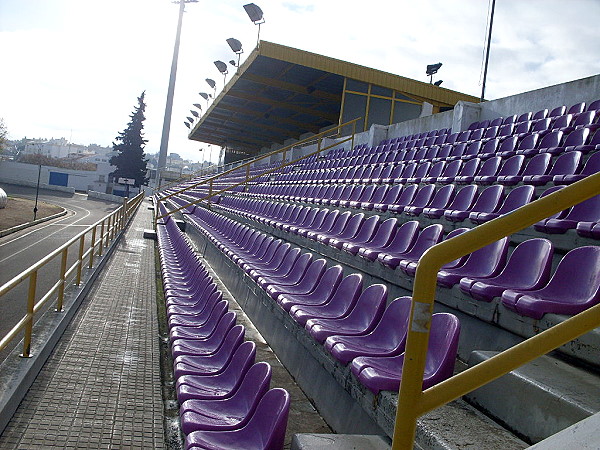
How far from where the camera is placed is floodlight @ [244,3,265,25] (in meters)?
17.6

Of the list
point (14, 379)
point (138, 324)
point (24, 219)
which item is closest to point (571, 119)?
point (138, 324)

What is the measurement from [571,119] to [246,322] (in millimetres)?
4351

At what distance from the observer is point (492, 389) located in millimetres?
1937

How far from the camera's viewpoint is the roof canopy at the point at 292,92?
15859 millimetres

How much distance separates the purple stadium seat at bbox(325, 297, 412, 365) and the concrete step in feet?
1.70

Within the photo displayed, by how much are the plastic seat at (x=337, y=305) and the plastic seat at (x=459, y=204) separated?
1.57m

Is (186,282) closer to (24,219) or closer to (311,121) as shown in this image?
(311,121)

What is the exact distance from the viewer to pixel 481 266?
3.07m

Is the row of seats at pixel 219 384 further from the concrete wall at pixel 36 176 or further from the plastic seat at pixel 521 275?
the concrete wall at pixel 36 176

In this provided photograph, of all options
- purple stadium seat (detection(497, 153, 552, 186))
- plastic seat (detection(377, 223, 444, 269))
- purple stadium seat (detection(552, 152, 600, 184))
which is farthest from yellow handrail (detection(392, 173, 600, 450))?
purple stadium seat (detection(497, 153, 552, 186))

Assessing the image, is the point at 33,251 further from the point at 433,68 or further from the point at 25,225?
the point at 433,68

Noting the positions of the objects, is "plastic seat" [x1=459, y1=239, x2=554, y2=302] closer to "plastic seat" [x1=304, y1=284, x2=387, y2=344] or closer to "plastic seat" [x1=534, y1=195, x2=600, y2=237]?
"plastic seat" [x1=534, y1=195, x2=600, y2=237]

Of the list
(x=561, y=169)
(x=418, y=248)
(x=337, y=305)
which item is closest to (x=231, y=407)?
(x=337, y=305)

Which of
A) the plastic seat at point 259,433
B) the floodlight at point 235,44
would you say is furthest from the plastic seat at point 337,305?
the floodlight at point 235,44
